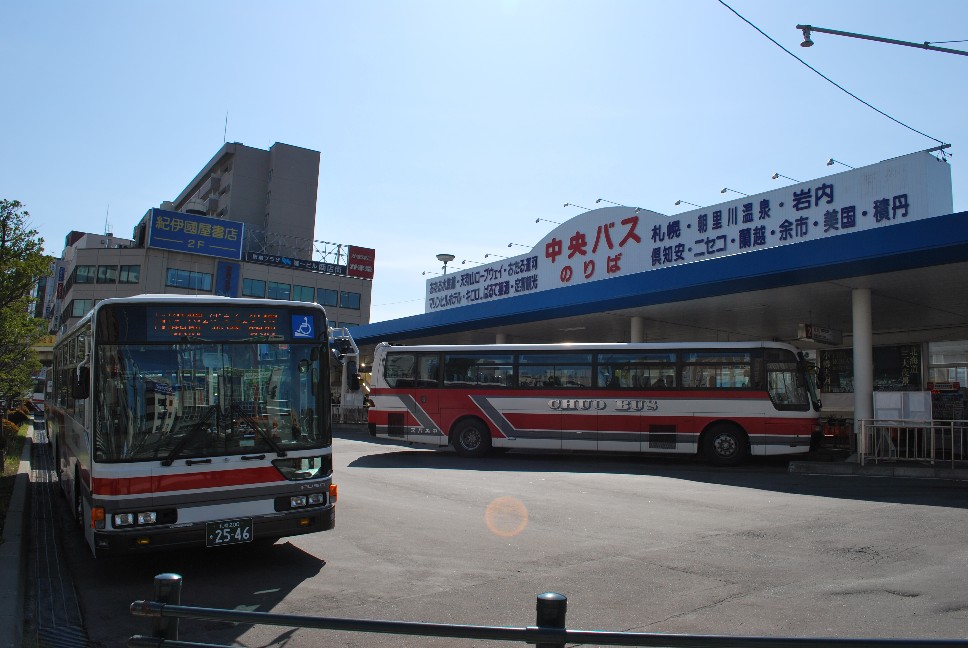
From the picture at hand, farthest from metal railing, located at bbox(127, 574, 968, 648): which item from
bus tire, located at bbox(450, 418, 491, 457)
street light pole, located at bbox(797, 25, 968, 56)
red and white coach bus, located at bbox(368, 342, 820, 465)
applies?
bus tire, located at bbox(450, 418, 491, 457)

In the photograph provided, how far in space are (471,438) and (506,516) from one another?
354 inches

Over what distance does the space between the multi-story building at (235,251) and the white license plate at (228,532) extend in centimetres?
6226

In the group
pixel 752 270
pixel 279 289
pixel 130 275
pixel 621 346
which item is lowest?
pixel 621 346

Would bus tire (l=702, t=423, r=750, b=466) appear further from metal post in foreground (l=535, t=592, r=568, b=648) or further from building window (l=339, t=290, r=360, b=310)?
building window (l=339, t=290, r=360, b=310)

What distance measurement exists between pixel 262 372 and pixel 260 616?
14.4 feet

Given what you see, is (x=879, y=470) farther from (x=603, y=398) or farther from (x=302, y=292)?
(x=302, y=292)

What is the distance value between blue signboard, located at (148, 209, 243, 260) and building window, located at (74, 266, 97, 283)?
6.00 metres

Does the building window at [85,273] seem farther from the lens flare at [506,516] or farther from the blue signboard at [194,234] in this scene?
the lens flare at [506,516]

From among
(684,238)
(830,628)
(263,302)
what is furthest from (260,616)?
(684,238)

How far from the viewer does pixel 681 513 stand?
10023mm

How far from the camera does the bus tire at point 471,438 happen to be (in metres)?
18.6

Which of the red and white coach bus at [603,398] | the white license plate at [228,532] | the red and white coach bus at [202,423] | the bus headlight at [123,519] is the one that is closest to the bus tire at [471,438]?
the red and white coach bus at [603,398]

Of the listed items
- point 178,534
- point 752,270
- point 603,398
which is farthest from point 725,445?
point 178,534

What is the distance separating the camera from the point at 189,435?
21.4ft
